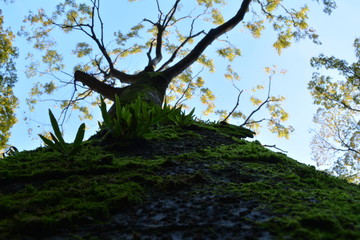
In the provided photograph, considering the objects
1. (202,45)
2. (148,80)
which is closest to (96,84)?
(148,80)

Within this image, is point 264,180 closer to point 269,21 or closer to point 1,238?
point 1,238

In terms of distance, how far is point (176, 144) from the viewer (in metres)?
2.34

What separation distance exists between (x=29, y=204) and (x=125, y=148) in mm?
1125

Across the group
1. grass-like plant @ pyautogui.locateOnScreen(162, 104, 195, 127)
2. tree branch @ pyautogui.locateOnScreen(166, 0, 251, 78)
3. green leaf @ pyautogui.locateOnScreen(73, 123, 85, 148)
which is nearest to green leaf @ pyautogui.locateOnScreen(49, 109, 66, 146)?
green leaf @ pyautogui.locateOnScreen(73, 123, 85, 148)

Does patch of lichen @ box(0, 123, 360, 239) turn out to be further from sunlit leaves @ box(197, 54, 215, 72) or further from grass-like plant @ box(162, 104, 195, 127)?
sunlit leaves @ box(197, 54, 215, 72)

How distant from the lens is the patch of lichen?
2.89ft

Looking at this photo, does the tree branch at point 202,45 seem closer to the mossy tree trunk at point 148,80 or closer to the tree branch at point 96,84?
the mossy tree trunk at point 148,80

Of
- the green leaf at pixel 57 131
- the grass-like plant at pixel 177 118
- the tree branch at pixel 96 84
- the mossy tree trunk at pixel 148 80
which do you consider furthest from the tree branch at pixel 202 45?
the green leaf at pixel 57 131

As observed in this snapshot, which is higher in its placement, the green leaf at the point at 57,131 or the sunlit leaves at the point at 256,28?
the sunlit leaves at the point at 256,28

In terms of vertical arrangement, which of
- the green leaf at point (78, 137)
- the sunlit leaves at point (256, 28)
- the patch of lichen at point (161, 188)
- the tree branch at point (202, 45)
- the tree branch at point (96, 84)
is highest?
the sunlit leaves at point (256, 28)

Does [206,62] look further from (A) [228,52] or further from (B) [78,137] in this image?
(B) [78,137]

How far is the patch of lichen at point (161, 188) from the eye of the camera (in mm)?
881

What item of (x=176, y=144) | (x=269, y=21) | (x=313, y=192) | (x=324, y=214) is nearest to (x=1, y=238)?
(x=324, y=214)

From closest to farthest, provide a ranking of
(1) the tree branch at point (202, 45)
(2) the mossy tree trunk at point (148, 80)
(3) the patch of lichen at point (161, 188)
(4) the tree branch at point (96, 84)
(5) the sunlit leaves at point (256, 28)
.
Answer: (3) the patch of lichen at point (161, 188)
(2) the mossy tree trunk at point (148, 80)
(4) the tree branch at point (96, 84)
(1) the tree branch at point (202, 45)
(5) the sunlit leaves at point (256, 28)
